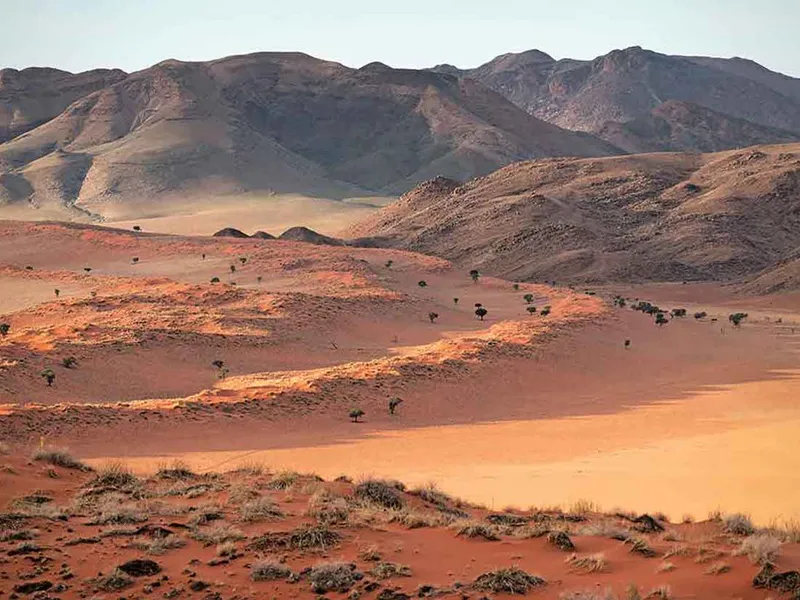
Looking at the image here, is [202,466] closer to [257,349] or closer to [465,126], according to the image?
[257,349]

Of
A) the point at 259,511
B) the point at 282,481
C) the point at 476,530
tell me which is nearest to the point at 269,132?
the point at 282,481

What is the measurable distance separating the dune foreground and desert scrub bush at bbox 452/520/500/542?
4 centimetres

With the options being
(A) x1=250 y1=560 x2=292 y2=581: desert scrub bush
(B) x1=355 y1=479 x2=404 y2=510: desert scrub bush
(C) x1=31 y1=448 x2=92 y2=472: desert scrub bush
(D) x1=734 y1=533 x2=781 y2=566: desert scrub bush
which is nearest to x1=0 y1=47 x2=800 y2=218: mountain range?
(C) x1=31 y1=448 x2=92 y2=472: desert scrub bush

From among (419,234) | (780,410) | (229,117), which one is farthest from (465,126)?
(780,410)

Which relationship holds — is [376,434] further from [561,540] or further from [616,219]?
[616,219]

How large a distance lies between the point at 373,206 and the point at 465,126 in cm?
4043

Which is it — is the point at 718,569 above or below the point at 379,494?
above

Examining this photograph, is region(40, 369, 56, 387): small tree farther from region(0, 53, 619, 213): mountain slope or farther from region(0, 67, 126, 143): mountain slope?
region(0, 67, 126, 143): mountain slope

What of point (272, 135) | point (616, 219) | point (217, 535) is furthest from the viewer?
→ point (272, 135)

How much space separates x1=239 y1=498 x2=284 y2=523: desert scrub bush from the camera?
11.3 metres

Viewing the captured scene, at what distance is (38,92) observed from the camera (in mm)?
174500

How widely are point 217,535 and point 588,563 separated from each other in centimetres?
401

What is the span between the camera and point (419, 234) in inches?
3199

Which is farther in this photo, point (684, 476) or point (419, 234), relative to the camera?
point (419, 234)
